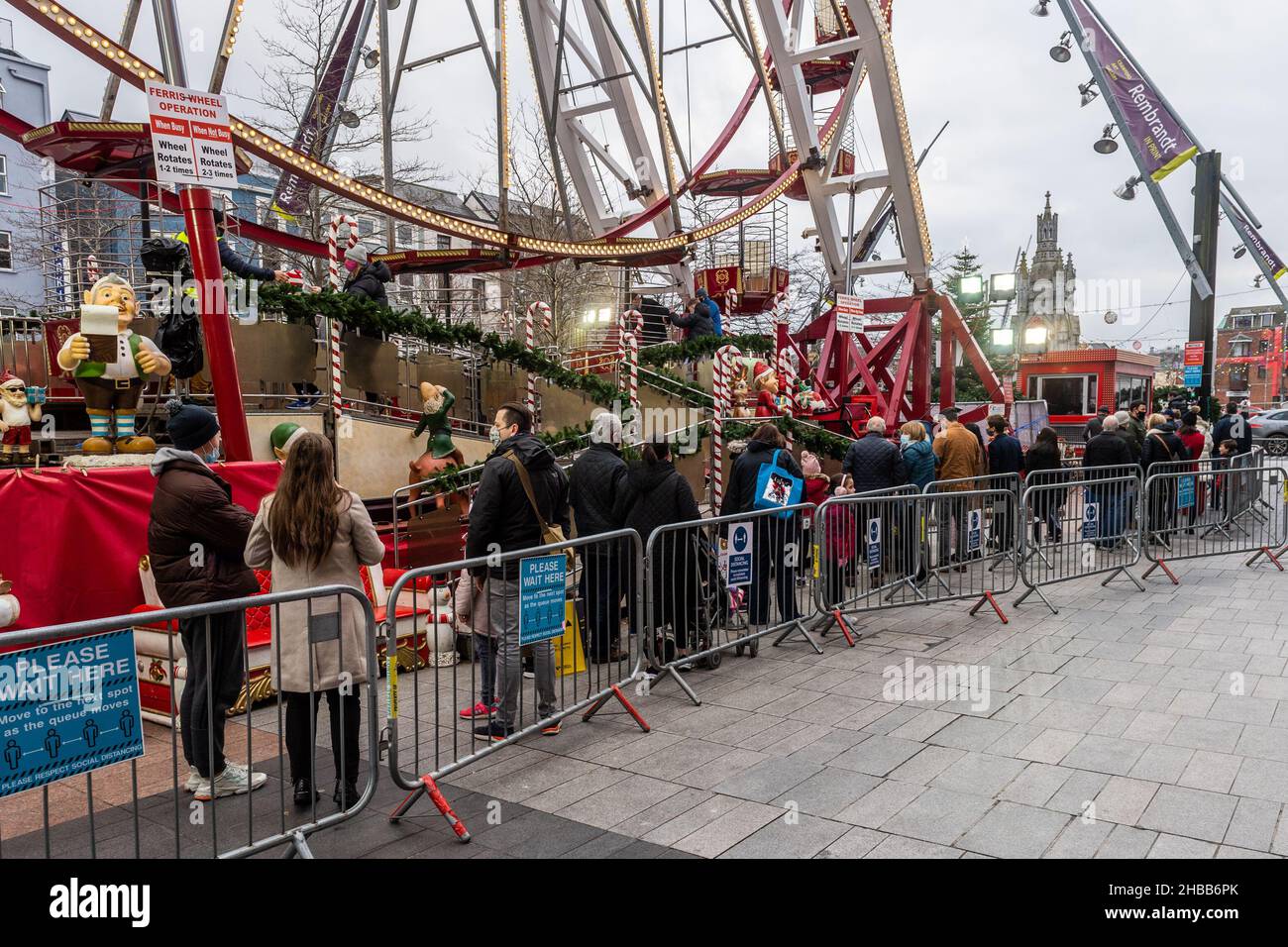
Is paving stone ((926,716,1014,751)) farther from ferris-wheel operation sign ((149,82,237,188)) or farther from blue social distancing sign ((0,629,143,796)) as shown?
ferris-wheel operation sign ((149,82,237,188))

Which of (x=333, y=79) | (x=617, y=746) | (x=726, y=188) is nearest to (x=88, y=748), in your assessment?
(x=617, y=746)

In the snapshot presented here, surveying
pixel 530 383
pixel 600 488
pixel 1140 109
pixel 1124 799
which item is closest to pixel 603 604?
pixel 600 488

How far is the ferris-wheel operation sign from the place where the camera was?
6867 millimetres

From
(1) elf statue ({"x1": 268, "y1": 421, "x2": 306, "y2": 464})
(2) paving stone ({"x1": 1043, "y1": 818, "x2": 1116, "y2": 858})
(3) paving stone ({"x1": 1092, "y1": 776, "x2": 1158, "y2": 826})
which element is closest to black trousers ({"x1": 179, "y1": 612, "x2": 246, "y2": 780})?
(2) paving stone ({"x1": 1043, "y1": 818, "x2": 1116, "y2": 858})

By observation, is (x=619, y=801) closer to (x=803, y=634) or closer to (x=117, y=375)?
(x=803, y=634)

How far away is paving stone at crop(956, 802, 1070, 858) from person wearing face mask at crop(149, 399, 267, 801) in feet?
12.4

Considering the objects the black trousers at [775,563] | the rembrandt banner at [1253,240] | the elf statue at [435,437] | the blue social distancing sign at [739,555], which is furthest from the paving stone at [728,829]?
the rembrandt banner at [1253,240]

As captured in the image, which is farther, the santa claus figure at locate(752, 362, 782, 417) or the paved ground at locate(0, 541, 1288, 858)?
the santa claus figure at locate(752, 362, 782, 417)

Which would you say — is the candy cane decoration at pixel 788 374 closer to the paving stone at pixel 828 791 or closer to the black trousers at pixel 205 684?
the paving stone at pixel 828 791

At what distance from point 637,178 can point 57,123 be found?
601 inches

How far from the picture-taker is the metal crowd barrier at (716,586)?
6793 mm

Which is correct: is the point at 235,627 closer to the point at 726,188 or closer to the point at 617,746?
the point at 617,746

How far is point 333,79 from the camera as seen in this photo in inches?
745

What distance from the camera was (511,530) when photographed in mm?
5926
